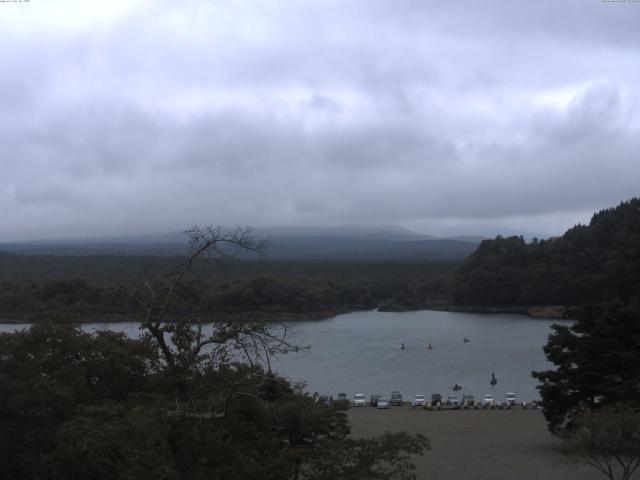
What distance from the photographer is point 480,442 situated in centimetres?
1367

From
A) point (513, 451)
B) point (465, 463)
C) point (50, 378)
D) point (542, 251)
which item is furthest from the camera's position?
point (542, 251)

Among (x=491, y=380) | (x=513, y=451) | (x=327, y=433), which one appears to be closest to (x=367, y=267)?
(x=491, y=380)

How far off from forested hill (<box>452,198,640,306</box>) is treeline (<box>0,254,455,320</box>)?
4.17 metres

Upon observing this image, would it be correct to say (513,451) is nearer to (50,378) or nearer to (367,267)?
(50,378)

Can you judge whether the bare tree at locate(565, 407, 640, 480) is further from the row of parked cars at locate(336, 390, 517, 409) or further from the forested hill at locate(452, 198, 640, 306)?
the forested hill at locate(452, 198, 640, 306)

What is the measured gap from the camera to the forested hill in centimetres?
4450

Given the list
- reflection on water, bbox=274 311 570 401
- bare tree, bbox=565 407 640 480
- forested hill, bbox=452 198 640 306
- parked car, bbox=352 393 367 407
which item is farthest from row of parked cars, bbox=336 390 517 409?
forested hill, bbox=452 198 640 306

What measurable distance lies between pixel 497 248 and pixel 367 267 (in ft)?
44.4

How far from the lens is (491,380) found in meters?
25.3

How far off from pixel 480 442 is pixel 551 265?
1398 inches

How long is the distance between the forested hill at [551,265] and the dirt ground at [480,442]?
27077mm

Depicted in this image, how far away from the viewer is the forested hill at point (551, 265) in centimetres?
4450

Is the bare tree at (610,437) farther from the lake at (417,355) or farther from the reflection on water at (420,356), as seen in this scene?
the lake at (417,355)

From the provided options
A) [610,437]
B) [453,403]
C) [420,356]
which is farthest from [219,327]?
[420,356]
